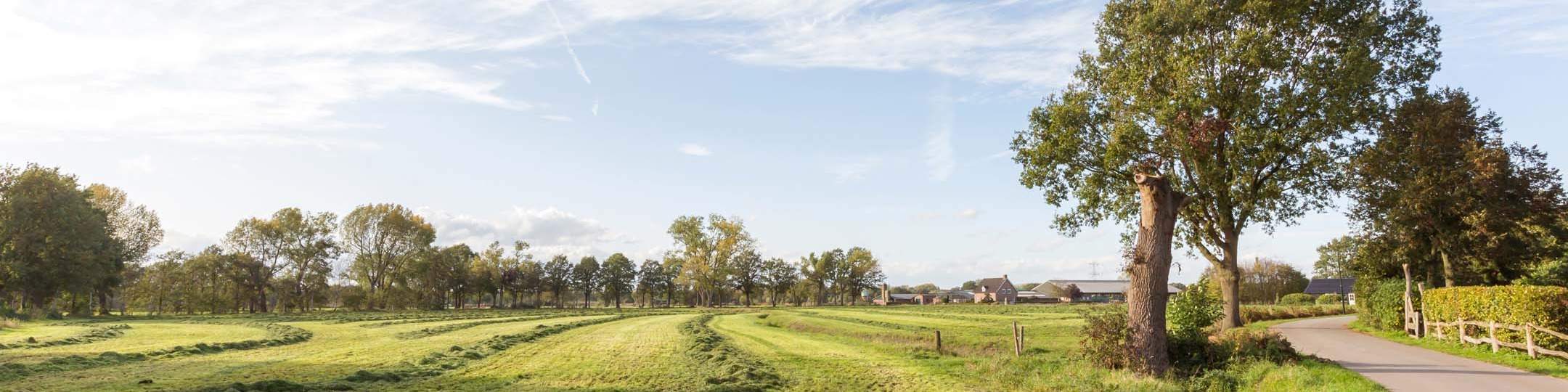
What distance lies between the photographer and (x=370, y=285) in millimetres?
97750

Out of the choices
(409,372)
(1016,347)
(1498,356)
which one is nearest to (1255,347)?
(1016,347)

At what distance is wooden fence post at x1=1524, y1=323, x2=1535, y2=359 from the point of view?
18438 millimetres

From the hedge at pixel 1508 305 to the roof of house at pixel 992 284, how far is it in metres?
139

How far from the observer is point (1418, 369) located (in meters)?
17.5

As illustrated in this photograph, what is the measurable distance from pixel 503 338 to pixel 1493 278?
134ft

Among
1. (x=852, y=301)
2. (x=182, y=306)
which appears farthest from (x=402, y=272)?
(x=852, y=301)

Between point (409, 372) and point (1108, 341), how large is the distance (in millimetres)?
17416

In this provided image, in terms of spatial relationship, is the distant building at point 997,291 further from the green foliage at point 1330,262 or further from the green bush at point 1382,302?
the green bush at point 1382,302

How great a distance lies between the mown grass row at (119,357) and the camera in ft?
59.9

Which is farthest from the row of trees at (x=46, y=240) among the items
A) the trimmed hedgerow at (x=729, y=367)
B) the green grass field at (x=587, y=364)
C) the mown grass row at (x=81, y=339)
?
the trimmed hedgerow at (x=729, y=367)

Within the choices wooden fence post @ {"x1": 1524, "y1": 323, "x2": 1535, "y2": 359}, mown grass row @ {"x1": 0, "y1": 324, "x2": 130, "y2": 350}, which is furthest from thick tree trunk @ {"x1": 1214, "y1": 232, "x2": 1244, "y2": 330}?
mown grass row @ {"x1": 0, "y1": 324, "x2": 130, "y2": 350}

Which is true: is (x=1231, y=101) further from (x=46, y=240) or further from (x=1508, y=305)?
(x=46, y=240)

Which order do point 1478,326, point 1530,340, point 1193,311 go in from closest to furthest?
point 1530,340, point 1193,311, point 1478,326

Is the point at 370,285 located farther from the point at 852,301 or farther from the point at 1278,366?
the point at 1278,366
